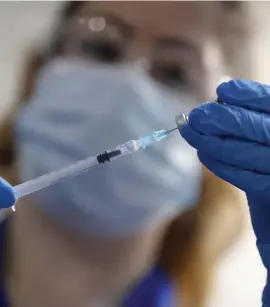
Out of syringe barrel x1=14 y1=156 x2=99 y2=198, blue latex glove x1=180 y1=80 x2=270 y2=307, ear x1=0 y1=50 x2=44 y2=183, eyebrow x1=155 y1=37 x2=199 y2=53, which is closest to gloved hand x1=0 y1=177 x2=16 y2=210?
syringe barrel x1=14 y1=156 x2=99 y2=198

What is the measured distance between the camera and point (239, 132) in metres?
0.79

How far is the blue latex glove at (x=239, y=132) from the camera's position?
0.79 metres

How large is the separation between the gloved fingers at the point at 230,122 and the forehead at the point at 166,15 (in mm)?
432

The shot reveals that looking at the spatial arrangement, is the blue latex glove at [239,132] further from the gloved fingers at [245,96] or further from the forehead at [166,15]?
the forehead at [166,15]

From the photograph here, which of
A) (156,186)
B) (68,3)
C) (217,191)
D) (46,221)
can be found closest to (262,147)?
(156,186)

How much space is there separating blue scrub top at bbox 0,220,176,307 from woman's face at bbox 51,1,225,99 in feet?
1.25

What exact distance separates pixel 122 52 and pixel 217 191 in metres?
0.35

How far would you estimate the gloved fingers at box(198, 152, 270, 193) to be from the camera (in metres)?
0.80

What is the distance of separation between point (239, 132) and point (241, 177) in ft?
0.21

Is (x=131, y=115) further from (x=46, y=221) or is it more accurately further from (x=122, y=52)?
(x=46, y=221)

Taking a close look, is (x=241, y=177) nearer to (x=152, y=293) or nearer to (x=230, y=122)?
(x=230, y=122)

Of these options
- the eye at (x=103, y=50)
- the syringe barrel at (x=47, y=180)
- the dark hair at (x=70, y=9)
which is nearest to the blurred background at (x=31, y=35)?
the dark hair at (x=70, y=9)

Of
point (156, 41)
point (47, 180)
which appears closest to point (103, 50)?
point (156, 41)

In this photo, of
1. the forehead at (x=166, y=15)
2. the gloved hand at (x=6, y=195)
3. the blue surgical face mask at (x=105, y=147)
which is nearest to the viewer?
the gloved hand at (x=6, y=195)
